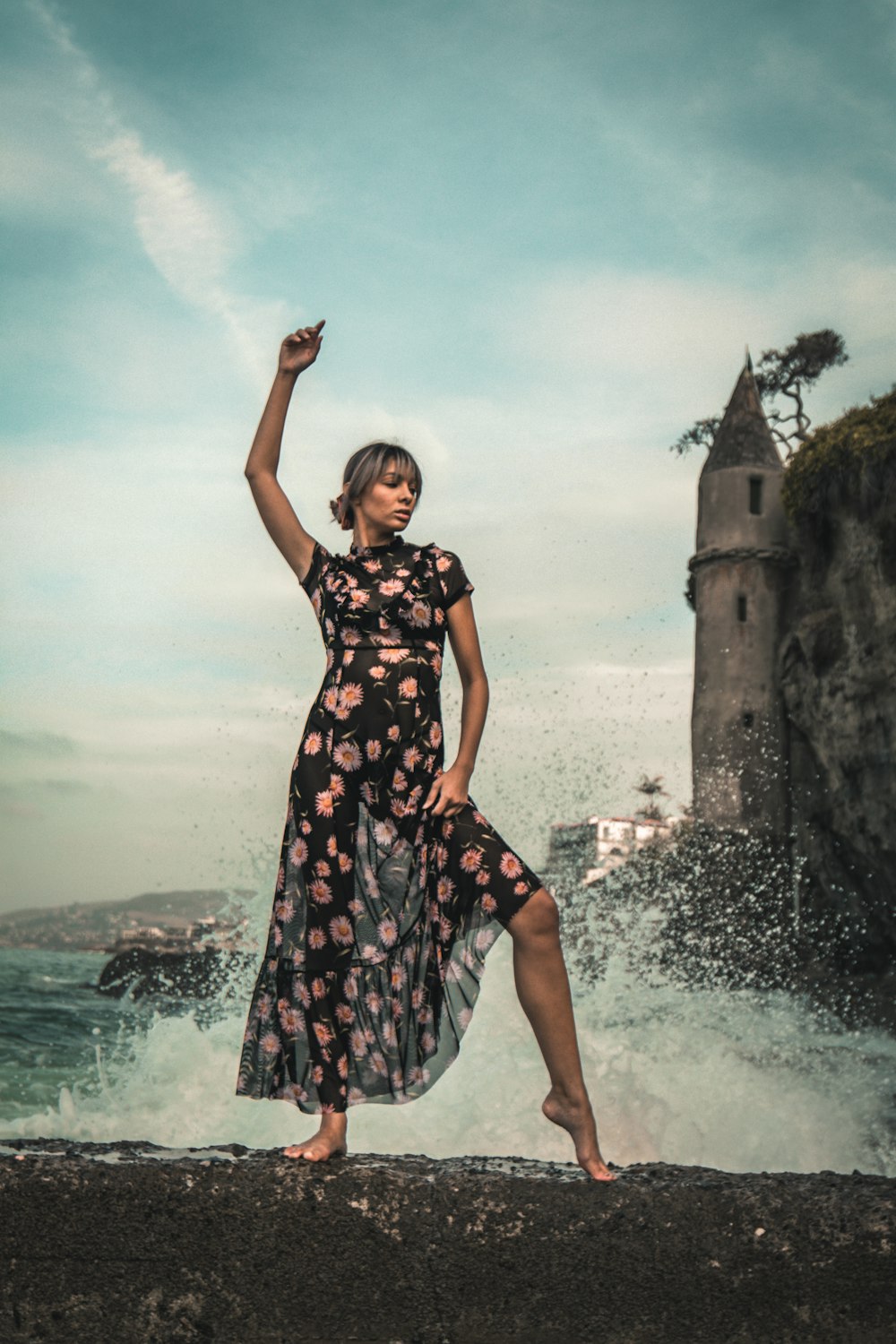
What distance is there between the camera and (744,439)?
3056 centimetres

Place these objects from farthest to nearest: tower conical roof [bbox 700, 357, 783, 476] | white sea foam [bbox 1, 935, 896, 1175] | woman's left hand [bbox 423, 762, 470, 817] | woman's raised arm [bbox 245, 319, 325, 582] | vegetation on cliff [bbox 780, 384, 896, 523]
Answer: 1. tower conical roof [bbox 700, 357, 783, 476]
2. vegetation on cliff [bbox 780, 384, 896, 523]
3. white sea foam [bbox 1, 935, 896, 1175]
4. woman's raised arm [bbox 245, 319, 325, 582]
5. woman's left hand [bbox 423, 762, 470, 817]

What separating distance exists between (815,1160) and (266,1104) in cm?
426

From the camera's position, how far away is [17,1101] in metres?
17.1

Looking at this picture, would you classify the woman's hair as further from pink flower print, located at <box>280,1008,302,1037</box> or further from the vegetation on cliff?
the vegetation on cliff

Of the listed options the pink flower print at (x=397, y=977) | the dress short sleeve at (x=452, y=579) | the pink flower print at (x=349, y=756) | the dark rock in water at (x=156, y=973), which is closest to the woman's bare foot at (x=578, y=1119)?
the pink flower print at (x=397, y=977)

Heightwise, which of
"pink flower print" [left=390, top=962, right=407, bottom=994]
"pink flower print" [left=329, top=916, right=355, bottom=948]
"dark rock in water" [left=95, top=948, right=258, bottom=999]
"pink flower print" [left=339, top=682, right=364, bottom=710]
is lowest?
"dark rock in water" [left=95, top=948, right=258, bottom=999]

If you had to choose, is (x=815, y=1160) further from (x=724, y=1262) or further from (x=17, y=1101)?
(x=17, y=1101)

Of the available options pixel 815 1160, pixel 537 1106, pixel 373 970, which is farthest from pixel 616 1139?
pixel 373 970

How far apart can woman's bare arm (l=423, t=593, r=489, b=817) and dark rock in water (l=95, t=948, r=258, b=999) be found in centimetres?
3415

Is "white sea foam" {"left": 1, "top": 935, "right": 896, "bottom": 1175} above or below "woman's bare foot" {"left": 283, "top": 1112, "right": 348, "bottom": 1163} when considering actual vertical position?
below

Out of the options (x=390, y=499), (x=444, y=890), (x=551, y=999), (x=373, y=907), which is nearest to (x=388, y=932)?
(x=373, y=907)

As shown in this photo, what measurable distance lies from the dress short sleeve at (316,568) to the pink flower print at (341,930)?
899 mm

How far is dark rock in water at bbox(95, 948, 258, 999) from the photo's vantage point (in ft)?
130

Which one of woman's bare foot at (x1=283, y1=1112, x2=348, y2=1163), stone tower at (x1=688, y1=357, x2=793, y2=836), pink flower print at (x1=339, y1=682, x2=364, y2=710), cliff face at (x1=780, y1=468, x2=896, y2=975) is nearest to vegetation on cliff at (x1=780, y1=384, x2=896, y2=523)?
cliff face at (x1=780, y1=468, x2=896, y2=975)
